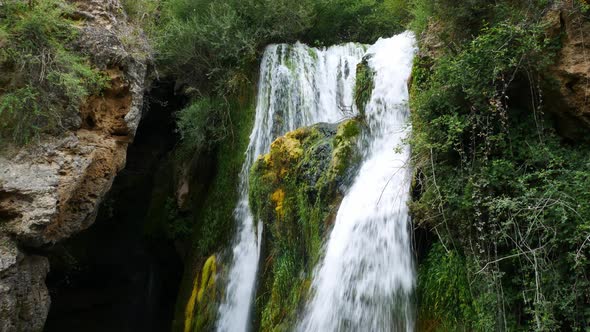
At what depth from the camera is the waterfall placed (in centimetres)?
421

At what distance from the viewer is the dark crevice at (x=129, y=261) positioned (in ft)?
34.7

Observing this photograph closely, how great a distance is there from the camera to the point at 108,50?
7.13m

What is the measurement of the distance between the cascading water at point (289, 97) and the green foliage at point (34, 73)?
3.32 m

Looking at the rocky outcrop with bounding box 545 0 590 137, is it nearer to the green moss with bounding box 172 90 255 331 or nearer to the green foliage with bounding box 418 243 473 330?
the green foliage with bounding box 418 243 473 330

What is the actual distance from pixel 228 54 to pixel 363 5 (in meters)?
3.87

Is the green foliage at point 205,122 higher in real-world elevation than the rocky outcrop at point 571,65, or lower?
higher

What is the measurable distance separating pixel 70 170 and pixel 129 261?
577cm

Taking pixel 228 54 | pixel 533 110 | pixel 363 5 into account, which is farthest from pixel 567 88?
pixel 363 5

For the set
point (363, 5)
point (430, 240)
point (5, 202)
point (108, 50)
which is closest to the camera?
point (430, 240)

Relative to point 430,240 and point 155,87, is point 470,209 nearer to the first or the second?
point 430,240

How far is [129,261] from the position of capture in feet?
37.6

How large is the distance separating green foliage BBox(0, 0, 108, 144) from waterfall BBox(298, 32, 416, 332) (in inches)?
165

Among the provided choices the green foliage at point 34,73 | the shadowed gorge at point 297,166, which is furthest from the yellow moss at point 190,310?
the green foliage at point 34,73

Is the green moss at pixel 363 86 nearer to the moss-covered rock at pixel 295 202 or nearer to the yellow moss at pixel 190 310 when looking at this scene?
the moss-covered rock at pixel 295 202
